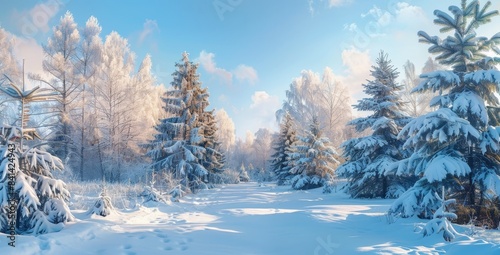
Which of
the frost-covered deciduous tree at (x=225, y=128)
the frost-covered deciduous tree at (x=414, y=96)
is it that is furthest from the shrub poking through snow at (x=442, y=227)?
the frost-covered deciduous tree at (x=225, y=128)

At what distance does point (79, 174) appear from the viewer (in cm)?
2017

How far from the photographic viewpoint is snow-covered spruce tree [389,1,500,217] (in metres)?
6.23

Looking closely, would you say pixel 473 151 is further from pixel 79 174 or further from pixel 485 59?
pixel 79 174

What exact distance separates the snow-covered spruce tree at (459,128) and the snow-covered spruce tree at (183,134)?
1142cm

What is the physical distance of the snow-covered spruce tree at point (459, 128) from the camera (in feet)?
20.4

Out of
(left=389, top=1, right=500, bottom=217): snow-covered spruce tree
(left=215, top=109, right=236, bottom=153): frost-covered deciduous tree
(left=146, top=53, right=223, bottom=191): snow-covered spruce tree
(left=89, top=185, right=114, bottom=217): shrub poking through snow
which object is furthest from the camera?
(left=215, top=109, right=236, bottom=153): frost-covered deciduous tree

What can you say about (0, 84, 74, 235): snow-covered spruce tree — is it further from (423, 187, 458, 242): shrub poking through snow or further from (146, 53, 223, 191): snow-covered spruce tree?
(146, 53, 223, 191): snow-covered spruce tree

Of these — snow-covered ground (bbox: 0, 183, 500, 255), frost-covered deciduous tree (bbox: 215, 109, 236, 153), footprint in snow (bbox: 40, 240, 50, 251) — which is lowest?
snow-covered ground (bbox: 0, 183, 500, 255)

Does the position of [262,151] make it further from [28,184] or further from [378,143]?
[28,184]

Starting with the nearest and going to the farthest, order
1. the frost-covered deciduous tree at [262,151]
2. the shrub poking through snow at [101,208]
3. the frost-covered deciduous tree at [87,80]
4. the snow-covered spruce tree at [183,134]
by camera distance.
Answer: the shrub poking through snow at [101,208], the snow-covered spruce tree at [183,134], the frost-covered deciduous tree at [87,80], the frost-covered deciduous tree at [262,151]

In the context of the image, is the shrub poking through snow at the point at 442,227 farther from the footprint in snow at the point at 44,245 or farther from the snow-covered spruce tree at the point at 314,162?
the snow-covered spruce tree at the point at 314,162

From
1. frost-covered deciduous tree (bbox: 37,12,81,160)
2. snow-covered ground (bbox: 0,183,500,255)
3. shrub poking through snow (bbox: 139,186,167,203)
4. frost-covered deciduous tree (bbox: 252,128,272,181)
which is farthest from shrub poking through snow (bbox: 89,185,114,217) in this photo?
frost-covered deciduous tree (bbox: 252,128,272,181)

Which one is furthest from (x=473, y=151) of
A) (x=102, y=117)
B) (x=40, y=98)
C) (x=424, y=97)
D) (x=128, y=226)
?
(x=102, y=117)

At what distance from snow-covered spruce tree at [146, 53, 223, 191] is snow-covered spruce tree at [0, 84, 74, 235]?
9.92 metres
